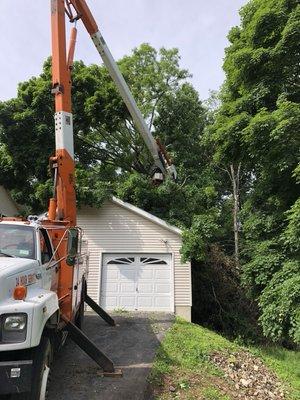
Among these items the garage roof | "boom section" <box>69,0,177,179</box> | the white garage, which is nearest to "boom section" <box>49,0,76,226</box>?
"boom section" <box>69,0,177,179</box>

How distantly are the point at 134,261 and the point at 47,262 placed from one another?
10193mm

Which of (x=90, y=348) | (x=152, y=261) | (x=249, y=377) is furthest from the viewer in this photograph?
(x=152, y=261)

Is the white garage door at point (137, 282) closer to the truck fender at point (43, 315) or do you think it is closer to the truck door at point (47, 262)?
the truck door at point (47, 262)

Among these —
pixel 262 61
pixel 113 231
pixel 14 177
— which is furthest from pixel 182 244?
pixel 14 177

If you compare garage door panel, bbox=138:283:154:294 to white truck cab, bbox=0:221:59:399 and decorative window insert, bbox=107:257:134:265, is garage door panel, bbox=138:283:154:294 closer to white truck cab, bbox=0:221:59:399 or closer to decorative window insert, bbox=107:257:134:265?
decorative window insert, bbox=107:257:134:265

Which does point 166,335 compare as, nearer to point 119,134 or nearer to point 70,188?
point 70,188

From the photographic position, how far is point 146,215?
16.3m

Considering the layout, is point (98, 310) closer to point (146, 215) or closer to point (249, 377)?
point (249, 377)

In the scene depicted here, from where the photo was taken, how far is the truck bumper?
4098mm

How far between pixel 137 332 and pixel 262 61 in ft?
28.7

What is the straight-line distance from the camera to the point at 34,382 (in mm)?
4367

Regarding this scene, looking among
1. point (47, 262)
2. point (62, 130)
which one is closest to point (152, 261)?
point (62, 130)

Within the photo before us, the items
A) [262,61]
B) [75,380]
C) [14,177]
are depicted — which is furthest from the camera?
[14,177]

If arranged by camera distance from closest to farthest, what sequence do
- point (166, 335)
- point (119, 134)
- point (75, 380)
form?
point (75, 380) → point (166, 335) → point (119, 134)
